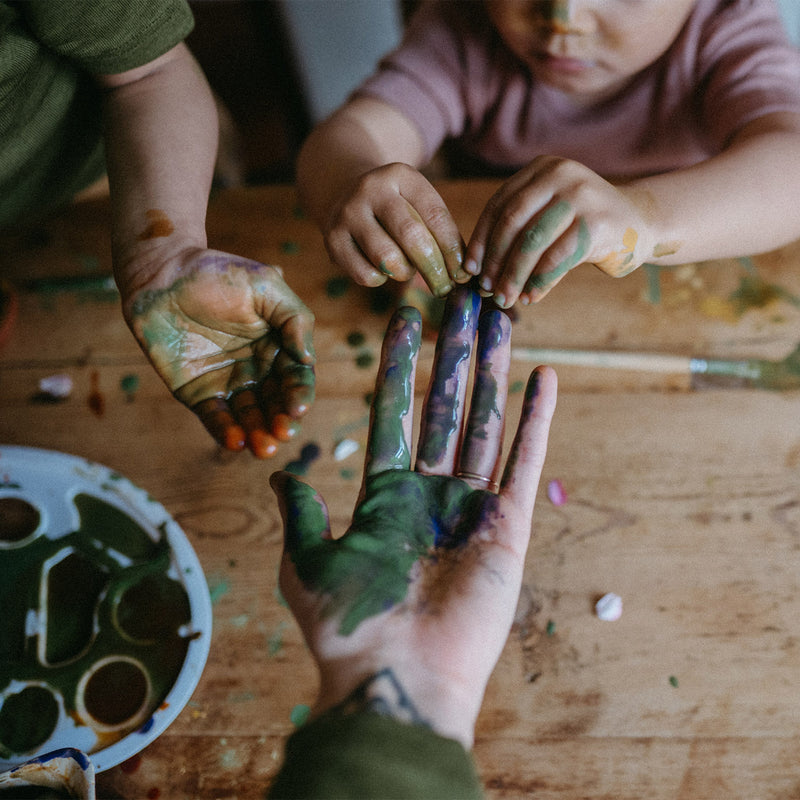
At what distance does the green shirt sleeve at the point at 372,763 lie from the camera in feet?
1.20

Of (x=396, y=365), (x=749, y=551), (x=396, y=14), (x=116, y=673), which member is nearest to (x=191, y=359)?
(x=396, y=365)

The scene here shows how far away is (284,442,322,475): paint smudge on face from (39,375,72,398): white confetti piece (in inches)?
12.5

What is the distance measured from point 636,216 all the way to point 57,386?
718 millimetres

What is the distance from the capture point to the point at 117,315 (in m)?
0.79

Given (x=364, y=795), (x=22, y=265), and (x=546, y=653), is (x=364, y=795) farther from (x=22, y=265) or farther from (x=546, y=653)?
(x=22, y=265)

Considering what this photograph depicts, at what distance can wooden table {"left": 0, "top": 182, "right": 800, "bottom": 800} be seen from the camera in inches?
22.3

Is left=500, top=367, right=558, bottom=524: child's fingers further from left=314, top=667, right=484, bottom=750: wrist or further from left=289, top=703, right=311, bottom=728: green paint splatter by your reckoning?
left=289, top=703, right=311, bottom=728: green paint splatter

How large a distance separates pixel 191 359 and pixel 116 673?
1.12 ft

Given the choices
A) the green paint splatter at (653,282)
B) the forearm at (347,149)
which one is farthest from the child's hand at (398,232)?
the green paint splatter at (653,282)

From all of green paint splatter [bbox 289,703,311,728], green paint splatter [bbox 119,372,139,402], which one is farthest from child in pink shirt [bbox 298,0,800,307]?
green paint splatter [bbox 289,703,311,728]

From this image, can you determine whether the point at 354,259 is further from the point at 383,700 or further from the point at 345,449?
the point at 383,700

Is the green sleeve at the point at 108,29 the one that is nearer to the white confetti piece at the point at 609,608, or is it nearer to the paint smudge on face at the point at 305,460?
the paint smudge on face at the point at 305,460

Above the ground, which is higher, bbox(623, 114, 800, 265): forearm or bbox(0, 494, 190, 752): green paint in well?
bbox(623, 114, 800, 265): forearm

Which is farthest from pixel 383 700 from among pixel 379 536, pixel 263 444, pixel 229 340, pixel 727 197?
pixel 727 197
